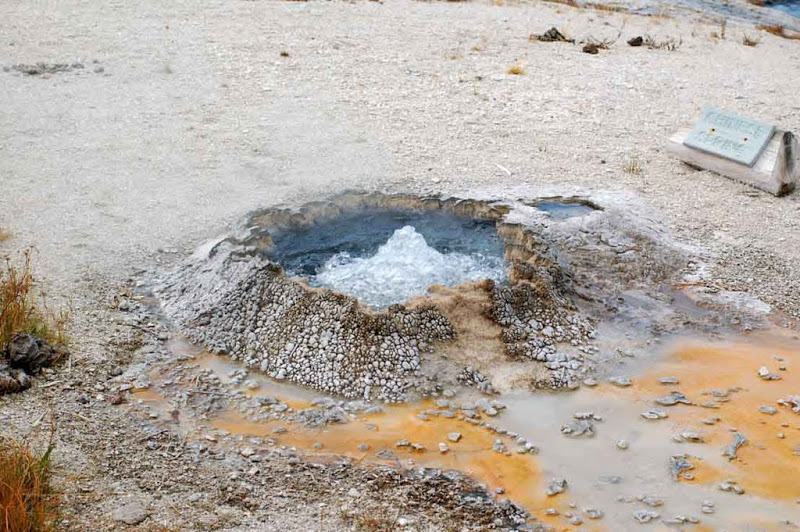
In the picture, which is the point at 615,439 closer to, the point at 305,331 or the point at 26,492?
the point at 305,331

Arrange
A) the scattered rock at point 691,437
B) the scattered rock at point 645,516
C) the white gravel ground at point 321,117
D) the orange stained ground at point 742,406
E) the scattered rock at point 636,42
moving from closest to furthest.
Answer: the scattered rock at point 645,516 → the orange stained ground at point 742,406 → the scattered rock at point 691,437 → the white gravel ground at point 321,117 → the scattered rock at point 636,42

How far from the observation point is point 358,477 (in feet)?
14.6

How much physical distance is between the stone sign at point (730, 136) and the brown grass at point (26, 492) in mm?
7279

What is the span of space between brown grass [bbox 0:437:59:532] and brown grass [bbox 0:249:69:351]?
124 centimetres

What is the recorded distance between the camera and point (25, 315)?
5.22 m

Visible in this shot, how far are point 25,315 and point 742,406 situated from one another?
16.5ft

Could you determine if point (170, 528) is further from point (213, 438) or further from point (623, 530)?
point (623, 530)

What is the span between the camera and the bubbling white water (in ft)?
20.2

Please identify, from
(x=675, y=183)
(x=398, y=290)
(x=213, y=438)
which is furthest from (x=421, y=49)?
(x=213, y=438)

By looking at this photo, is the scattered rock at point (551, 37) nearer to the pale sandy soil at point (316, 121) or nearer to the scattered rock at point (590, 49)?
the pale sandy soil at point (316, 121)

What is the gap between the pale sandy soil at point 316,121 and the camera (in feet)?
A: 22.9

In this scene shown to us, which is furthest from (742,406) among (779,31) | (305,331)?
(779,31)

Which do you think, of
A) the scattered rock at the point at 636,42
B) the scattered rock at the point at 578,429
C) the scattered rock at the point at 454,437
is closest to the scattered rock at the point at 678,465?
the scattered rock at the point at 578,429

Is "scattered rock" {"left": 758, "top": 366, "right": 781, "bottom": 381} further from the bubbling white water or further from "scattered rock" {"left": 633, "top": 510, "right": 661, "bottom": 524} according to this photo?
the bubbling white water
